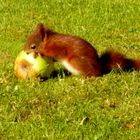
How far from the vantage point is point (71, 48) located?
20.3 ft

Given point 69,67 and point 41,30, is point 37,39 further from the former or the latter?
point 69,67

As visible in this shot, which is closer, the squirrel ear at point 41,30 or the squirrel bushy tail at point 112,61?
the squirrel ear at point 41,30

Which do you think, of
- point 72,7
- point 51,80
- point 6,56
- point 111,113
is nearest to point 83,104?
point 111,113

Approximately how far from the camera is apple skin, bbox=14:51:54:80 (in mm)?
6199

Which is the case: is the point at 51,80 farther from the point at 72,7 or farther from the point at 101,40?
the point at 72,7

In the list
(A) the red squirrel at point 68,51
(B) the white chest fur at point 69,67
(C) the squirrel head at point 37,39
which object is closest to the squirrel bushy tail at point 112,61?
(A) the red squirrel at point 68,51

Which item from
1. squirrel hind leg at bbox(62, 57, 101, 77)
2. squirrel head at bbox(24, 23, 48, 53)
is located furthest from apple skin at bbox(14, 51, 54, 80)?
squirrel hind leg at bbox(62, 57, 101, 77)

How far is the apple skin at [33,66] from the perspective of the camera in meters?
6.20

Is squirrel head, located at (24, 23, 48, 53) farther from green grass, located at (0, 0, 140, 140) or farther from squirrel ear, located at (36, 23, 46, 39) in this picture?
green grass, located at (0, 0, 140, 140)

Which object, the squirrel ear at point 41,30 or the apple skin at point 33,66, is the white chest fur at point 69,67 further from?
the squirrel ear at point 41,30

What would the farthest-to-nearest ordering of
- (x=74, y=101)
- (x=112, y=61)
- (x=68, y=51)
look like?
(x=112, y=61), (x=68, y=51), (x=74, y=101)

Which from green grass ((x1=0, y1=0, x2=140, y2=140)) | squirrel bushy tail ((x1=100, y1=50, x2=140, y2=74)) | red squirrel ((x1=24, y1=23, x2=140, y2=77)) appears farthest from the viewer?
squirrel bushy tail ((x1=100, y1=50, x2=140, y2=74))

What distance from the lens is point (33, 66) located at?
20.3ft

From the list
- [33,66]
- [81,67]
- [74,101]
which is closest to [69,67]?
[81,67]
